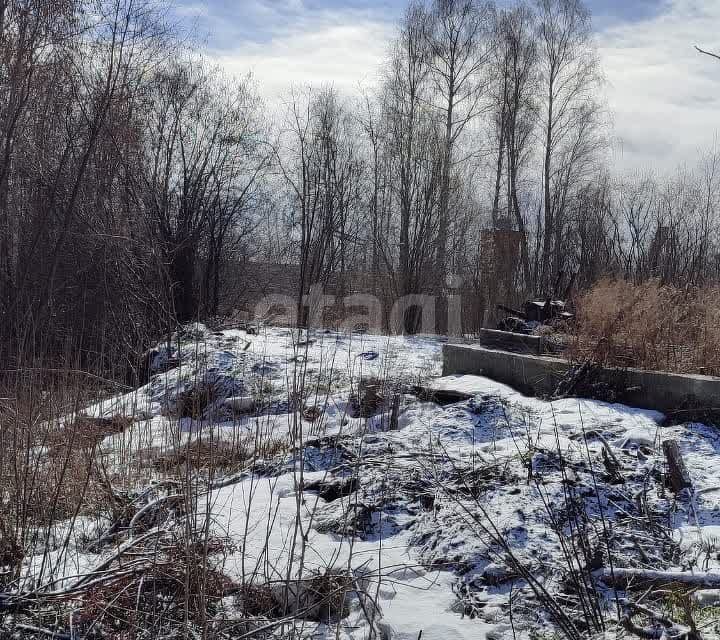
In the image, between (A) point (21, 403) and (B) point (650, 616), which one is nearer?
(B) point (650, 616)

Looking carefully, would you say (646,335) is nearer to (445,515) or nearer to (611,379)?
(611,379)

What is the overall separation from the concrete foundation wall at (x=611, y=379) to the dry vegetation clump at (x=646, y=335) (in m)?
0.21

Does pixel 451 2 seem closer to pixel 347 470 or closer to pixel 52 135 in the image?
pixel 52 135

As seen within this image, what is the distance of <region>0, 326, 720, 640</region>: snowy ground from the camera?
2590mm

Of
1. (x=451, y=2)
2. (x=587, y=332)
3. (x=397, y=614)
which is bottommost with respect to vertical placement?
(x=397, y=614)

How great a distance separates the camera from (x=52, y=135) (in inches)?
359

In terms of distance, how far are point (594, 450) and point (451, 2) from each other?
16760mm

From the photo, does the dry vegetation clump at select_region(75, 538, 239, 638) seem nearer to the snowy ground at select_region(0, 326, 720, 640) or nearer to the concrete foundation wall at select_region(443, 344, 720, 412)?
the snowy ground at select_region(0, 326, 720, 640)

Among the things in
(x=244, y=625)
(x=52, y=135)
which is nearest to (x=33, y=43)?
(x=52, y=135)

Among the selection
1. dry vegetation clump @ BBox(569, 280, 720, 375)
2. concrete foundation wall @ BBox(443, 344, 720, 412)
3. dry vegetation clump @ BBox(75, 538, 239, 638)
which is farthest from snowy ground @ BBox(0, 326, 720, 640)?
dry vegetation clump @ BBox(569, 280, 720, 375)

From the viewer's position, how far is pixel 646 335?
6.01 m

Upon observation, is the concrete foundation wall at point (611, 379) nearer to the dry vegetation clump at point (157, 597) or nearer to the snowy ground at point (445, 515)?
the snowy ground at point (445, 515)

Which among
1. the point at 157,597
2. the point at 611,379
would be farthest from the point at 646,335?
the point at 157,597

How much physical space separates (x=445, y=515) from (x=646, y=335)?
3482mm
